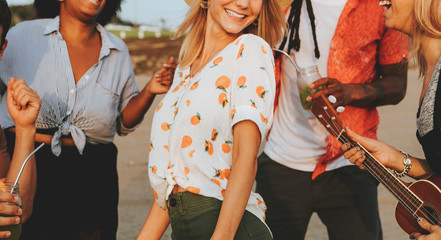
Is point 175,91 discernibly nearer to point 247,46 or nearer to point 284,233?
point 247,46

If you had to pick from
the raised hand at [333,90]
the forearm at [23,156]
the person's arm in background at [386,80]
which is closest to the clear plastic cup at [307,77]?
the raised hand at [333,90]

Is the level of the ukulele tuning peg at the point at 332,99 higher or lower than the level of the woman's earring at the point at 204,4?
lower

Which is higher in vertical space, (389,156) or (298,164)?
(389,156)

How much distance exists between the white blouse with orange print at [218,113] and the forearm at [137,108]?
3.54ft

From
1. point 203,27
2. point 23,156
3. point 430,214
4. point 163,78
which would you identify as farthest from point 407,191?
point 23,156

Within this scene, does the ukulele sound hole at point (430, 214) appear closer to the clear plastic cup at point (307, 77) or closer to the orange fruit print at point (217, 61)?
the clear plastic cup at point (307, 77)

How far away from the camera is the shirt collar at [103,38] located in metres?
3.33

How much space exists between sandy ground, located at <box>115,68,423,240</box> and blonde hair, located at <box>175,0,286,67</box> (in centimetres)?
330

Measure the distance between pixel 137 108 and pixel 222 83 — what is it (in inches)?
50.0

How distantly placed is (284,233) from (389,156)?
82cm

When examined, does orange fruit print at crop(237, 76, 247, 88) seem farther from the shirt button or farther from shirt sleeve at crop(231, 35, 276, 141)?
the shirt button

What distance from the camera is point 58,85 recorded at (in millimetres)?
3248

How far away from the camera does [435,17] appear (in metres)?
2.30

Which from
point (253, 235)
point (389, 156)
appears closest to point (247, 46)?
point (253, 235)
